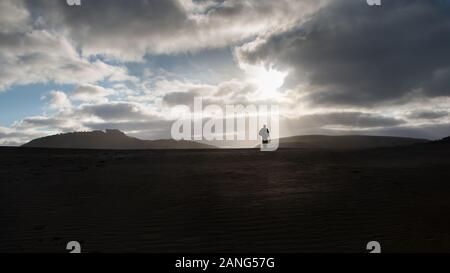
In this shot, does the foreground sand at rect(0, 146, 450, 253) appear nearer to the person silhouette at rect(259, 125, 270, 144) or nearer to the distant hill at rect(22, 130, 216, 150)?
the person silhouette at rect(259, 125, 270, 144)

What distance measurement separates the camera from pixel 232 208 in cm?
831

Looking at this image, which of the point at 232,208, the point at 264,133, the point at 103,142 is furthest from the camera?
the point at 103,142

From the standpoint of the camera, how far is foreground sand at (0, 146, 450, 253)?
6.44m

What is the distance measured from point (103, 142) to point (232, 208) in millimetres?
91934

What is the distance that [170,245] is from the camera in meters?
6.37

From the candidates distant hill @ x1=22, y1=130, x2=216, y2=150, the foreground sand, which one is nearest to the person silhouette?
the foreground sand

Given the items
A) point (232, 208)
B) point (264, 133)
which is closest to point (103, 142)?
point (264, 133)

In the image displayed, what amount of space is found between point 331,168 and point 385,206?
5162mm

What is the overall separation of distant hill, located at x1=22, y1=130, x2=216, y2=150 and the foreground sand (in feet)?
207

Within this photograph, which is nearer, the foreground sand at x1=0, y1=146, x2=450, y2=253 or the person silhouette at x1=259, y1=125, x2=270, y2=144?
the foreground sand at x1=0, y1=146, x2=450, y2=253

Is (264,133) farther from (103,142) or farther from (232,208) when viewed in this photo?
(103,142)

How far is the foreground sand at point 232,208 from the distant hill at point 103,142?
63040 mm
